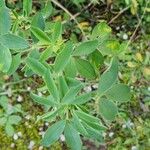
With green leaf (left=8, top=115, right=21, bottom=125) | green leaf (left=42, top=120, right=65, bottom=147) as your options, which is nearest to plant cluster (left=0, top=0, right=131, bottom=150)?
green leaf (left=42, top=120, right=65, bottom=147)

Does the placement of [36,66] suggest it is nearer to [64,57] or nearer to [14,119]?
[64,57]

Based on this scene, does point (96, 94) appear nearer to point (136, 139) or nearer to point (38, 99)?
point (38, 99)

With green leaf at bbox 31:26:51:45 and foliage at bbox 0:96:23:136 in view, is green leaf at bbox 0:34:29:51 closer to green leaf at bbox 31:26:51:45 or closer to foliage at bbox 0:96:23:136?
green leaf at bbox 31:26:51:45

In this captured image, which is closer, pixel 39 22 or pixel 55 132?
pixel 55 132

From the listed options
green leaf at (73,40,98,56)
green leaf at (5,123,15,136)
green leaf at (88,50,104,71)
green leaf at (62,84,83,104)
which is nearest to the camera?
green leaf at (62,84,83,104)

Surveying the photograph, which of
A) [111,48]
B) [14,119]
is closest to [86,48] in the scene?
[111,48]

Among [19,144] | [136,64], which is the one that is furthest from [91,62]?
[19,144]
